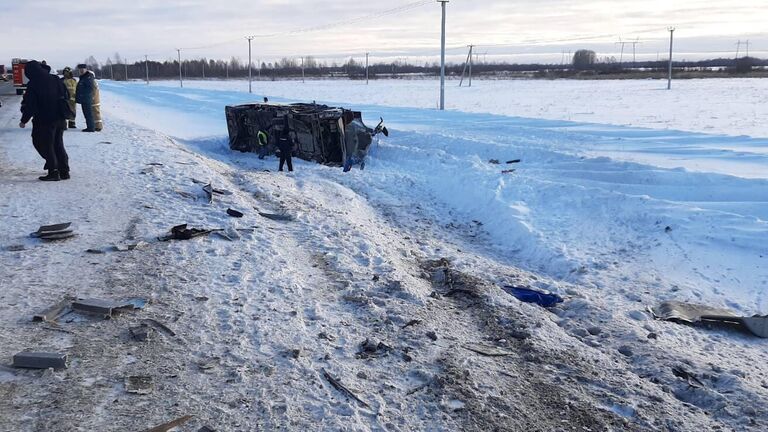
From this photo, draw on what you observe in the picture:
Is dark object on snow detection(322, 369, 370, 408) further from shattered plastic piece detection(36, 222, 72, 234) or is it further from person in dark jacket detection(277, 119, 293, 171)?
person in dark jacket detection(277, 119, 293, 171)

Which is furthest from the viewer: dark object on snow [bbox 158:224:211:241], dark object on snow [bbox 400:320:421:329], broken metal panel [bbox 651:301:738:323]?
dark object on snow [bbox 158:224:211:241]

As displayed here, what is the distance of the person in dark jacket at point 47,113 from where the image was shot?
908 centimetres

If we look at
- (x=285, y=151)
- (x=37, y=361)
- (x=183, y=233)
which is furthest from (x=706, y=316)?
(x=285, y=151)

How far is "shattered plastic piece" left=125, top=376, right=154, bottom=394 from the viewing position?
13.2 feet

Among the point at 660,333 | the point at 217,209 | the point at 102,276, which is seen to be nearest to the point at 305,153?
the point at 217,209

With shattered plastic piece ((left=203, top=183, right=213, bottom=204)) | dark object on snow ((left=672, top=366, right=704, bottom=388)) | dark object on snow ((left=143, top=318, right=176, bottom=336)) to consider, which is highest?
shattered plastic piece ((left=203, top=183, right=213, bottom=204))

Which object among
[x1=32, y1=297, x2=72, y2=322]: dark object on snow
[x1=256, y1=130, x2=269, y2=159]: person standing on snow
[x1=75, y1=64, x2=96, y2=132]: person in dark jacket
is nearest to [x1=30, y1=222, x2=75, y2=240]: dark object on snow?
[x1=32, y1=297, x2=72, y2=322]: dark object on snow

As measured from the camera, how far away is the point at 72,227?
725cm

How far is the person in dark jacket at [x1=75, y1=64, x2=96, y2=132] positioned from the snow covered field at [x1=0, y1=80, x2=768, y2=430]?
4.83ft

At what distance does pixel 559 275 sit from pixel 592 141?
9470 mm

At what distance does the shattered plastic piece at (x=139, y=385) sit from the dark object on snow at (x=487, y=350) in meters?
2.34

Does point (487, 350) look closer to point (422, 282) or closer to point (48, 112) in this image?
point (422, 282)

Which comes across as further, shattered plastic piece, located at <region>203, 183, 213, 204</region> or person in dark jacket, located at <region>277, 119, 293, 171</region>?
person in dark jacket, located at <region>277, 119, 293, 171</region>

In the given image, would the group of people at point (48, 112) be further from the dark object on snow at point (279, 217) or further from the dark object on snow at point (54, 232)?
the dark object on snow at point (279, 217)
